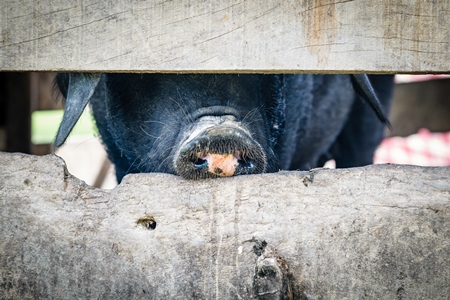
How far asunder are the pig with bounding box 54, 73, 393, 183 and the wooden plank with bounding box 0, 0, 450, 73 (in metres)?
0.21

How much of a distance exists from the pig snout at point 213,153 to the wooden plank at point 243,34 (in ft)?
0.70

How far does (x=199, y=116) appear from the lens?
2.39m

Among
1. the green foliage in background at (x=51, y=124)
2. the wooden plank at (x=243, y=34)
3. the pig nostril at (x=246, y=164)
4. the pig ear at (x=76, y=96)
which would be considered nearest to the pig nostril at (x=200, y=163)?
the pig nostril at (x=246, y=164)

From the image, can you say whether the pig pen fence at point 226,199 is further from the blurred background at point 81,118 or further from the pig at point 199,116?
the blurred background at point 81,118

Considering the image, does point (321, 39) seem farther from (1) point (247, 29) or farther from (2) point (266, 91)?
(2) point (266, 91)

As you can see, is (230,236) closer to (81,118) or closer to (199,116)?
(199,116)

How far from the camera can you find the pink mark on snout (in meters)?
2.07

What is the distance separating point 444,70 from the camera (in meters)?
2.05

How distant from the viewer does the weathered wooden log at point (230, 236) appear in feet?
6.31

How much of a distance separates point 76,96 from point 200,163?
521 millimetres

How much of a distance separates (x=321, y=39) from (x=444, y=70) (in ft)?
1.35

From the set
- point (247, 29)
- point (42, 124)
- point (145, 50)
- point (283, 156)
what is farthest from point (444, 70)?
point (42, 124)

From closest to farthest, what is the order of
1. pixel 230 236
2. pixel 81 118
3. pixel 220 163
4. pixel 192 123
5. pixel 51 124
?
pixel 230 236 → pixel 220 163 → pixel 192 123 → pixel 81 118 → pixel 51 124

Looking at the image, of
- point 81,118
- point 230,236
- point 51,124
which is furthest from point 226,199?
point 51,124
